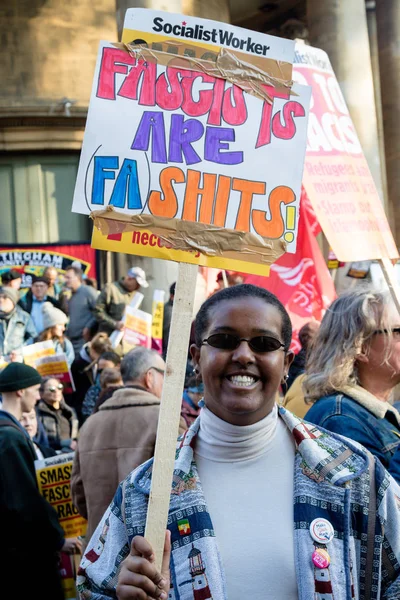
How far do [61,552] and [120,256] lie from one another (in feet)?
26.9

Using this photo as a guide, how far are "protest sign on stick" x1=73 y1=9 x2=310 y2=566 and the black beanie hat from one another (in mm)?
2764

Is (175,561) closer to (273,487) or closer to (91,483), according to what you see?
(273,487)

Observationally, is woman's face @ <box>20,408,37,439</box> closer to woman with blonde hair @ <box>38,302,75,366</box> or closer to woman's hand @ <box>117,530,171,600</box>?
woman with blonde hair @ <box>38,302,75,366</box>

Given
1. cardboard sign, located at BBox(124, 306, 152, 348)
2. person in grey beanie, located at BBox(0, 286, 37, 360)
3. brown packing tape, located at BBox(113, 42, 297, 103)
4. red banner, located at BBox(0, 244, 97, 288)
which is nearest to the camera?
brown packing tape, located at BBox(113, 42, 297, 103)

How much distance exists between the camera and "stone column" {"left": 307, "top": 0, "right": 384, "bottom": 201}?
1318cm

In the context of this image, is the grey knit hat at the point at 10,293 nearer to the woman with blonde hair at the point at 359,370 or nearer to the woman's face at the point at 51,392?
the woman's face at the point at 51,392

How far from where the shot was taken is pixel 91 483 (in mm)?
5000

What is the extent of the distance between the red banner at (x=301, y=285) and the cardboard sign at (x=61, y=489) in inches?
96.8

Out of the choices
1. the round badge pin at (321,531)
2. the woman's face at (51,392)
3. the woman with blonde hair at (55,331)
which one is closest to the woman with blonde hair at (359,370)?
the round badge pin at (321,531)

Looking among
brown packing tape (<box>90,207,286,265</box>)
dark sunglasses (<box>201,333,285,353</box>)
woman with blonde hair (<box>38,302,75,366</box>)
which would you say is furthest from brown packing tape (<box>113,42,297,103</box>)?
woman with blonde hair (<box>38,302,75,366</box>)

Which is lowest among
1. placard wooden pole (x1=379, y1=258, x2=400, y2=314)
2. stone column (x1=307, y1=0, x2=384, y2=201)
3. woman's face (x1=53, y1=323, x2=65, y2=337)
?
woman's face (x1=53, y1=323, x2=65, y2=337)

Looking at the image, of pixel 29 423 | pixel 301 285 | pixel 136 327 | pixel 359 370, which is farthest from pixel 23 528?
pixel 136 327

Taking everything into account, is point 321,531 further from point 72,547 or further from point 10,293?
point 10,293

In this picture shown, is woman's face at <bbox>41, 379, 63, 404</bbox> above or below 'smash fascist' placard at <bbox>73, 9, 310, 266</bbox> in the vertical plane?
below
